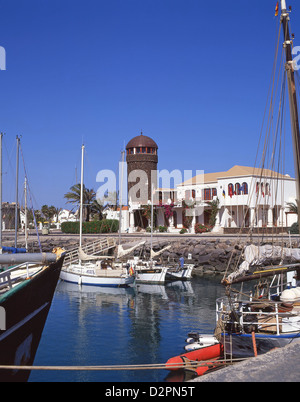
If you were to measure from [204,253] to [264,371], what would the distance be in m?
A: 38.5

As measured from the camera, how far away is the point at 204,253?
4447cm

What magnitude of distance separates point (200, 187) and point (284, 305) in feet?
156

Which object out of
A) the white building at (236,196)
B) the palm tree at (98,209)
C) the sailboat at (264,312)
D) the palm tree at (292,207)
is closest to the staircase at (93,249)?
the white building at (236,196)

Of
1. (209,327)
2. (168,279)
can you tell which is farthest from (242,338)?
(168,279)

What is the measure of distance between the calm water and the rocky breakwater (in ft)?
26.6

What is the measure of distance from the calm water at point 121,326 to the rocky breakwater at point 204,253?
26.6 ft

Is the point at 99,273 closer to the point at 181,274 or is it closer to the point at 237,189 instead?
the point at 181,274

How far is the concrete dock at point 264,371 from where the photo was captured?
19.6 ft

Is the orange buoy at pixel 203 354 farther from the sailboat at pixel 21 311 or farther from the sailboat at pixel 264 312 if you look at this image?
the sailboat at pixel 21 311

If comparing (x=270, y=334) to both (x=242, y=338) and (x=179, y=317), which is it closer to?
(x=242, y=338)

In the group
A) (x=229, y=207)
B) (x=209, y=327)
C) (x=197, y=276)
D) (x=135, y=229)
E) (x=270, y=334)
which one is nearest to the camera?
(x=270, y=334)

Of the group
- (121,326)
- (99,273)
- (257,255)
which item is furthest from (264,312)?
(99,273)

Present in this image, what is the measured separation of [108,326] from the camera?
21875mm

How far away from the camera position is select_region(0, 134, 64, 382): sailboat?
26.2 ft
